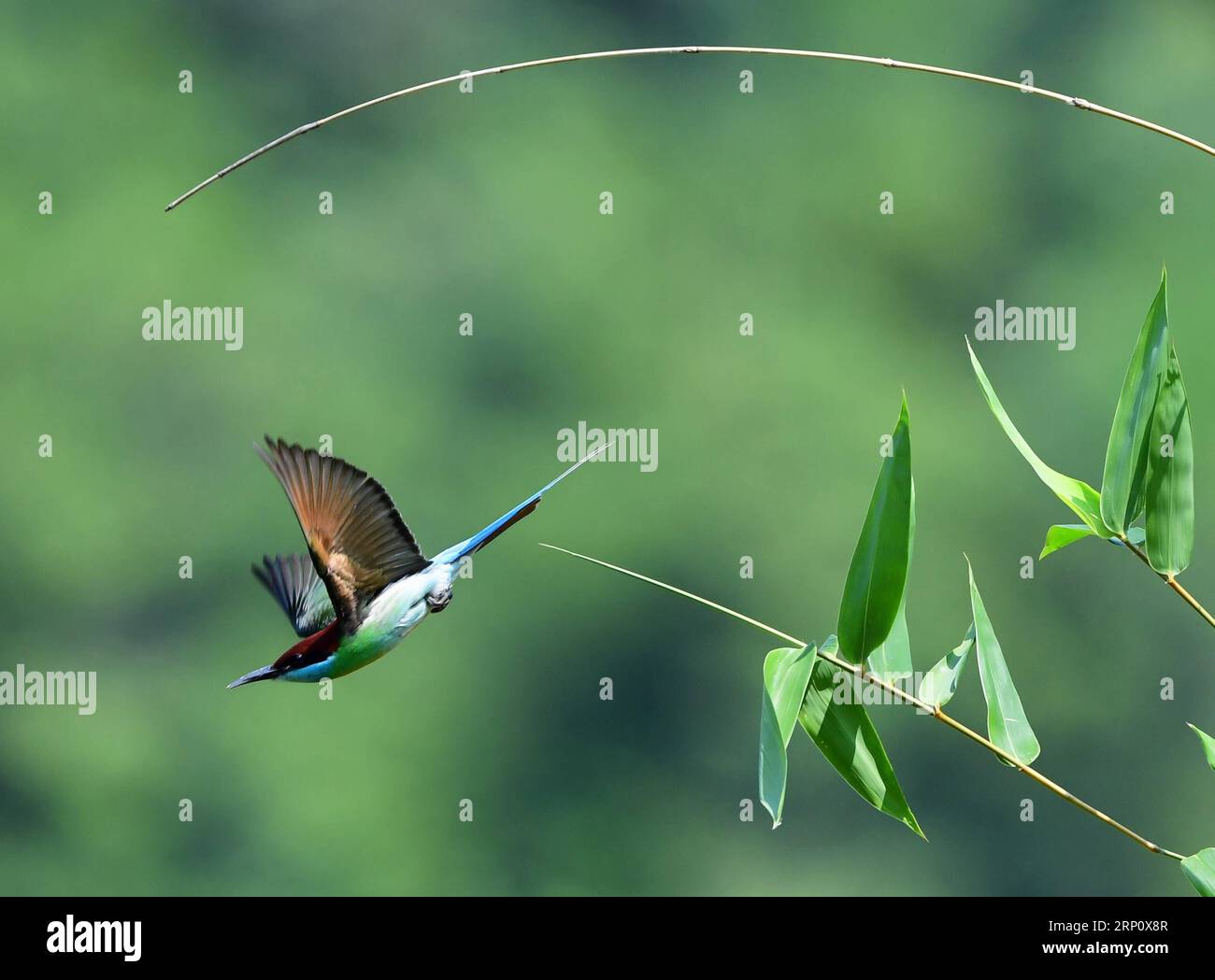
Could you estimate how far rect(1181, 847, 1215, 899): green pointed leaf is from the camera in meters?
0.84

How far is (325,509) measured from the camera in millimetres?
703

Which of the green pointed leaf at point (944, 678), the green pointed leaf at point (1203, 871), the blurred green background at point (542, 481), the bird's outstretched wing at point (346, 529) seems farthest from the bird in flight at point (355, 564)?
the blurred green background at point (542, 481)

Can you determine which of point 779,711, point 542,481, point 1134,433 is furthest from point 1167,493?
point 542,481

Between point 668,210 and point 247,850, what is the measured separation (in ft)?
12.2

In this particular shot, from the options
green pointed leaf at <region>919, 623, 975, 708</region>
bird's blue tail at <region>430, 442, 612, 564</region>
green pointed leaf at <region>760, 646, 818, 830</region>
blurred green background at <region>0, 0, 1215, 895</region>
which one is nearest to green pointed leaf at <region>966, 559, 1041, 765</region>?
green pointed leaf at <region>919, 623, 975, 708</region>

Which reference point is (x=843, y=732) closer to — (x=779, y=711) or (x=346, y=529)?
(x=779, y=711)

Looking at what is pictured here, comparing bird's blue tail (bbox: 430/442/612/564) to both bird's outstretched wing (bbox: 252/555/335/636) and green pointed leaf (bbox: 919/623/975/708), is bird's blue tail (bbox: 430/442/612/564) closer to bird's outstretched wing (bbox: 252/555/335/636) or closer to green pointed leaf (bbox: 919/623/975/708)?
bird's outstretched wing (bbox: 252/555/335/636)

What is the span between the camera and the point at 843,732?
88cm

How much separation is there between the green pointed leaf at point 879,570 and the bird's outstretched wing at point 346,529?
0.87 feet

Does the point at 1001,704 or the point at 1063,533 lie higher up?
the point at 1063,533

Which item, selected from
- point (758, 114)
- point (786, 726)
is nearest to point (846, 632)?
point (786, 726)

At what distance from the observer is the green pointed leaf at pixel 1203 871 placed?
0.84 m

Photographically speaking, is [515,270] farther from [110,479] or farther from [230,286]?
[110,479]

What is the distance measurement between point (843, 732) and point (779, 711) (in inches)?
4.9
